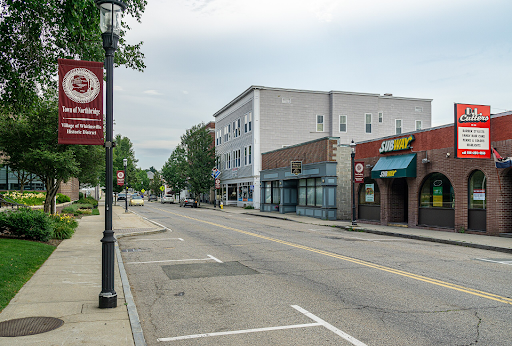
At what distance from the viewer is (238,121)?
53562 millimetres

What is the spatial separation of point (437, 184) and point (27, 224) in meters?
19.1

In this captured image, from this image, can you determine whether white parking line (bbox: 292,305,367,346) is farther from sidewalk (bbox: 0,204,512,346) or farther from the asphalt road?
sidewalk (bbox: 0,204,512,346)

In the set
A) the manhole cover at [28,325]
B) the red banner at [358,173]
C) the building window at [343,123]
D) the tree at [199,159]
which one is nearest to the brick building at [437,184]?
the red banner at [358,173]

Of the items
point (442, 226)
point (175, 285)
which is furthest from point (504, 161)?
point (175, 285)

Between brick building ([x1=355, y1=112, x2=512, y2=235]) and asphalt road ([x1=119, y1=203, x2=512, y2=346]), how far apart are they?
5304 mm

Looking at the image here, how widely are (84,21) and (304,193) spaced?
25.1m

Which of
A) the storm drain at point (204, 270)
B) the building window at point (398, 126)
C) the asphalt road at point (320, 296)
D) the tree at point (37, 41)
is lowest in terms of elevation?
the storm drain at point (204, 270)

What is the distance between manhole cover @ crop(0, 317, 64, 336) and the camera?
18.3 ft

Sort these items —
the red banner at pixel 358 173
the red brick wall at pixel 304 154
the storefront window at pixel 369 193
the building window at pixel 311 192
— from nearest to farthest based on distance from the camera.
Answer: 1. the red banner at pixel 358 173
2. the storefront window at pixel 369 193
3. the red brick wall at pixel 304 154
4. the building window at pixel 311 192

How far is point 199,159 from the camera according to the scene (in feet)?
201

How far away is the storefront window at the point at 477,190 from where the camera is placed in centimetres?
1914

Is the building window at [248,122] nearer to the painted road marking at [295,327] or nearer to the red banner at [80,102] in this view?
the red banner at [80,102]

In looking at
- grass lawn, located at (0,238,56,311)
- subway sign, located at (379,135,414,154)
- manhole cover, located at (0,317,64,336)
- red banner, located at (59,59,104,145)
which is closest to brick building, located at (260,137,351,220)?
subway sign, located at (379,135,414,154)

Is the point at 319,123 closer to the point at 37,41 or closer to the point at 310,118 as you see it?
the point at 310,118
